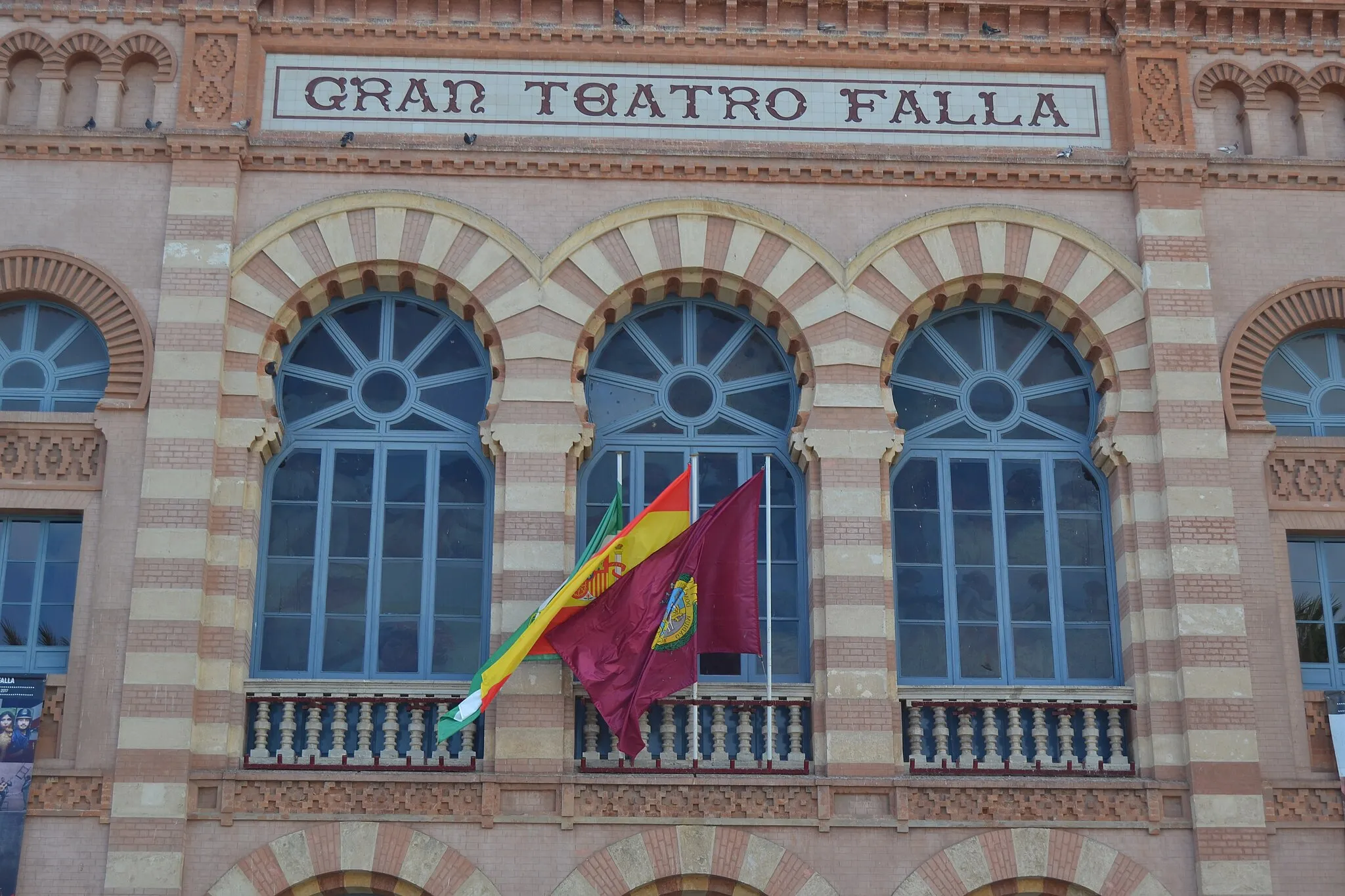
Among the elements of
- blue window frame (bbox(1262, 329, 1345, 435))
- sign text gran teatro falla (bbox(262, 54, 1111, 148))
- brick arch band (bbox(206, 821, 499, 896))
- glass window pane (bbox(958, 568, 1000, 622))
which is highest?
sign text gran teatro falla (bbox(262, 54, 1111, 148))

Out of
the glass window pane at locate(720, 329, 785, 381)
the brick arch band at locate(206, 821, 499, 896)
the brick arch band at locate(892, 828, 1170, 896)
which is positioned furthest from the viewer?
the glass window pane at locate(720, 329, 785, 381)

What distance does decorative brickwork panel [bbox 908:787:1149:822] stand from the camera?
57.9ft

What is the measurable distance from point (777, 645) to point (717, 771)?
159cm

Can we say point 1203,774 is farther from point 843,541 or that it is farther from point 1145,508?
point 843,541

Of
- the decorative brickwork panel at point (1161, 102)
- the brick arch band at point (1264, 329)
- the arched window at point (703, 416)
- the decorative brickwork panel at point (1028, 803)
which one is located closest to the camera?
the decorative brickwork panel at point (1028, 803)

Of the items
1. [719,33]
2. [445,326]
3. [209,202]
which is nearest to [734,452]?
[445,326]

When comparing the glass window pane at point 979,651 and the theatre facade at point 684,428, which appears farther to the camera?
the glass window pane at point 979,651

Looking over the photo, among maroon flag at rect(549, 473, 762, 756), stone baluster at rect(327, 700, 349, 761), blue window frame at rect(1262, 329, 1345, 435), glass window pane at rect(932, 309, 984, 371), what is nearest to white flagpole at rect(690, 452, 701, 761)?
maroon flag at rect(549, 473, 762, 756)

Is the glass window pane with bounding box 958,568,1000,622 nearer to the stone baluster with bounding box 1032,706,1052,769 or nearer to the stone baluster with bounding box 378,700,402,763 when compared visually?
the stone baluster with bounding box 1032,706,1052,769

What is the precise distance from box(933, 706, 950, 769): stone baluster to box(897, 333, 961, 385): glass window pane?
369cm

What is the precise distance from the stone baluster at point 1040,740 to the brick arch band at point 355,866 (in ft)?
17.8

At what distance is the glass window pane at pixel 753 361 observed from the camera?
19.7 m

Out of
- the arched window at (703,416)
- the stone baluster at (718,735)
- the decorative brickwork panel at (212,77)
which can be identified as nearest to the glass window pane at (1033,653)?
the arched window at (703,416)

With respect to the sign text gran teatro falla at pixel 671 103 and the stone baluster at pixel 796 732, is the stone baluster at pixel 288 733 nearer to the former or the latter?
the stone baluster at pixel 796 732
